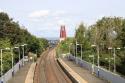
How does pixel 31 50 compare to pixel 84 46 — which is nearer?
pixel 84 46

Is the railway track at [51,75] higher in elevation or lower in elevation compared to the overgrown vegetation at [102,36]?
lower

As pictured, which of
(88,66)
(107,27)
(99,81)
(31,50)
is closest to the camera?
(99,81)

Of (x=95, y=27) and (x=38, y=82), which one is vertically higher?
(x=95, y=27)

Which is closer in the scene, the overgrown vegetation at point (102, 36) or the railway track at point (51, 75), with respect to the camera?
the railway track at point (51, 75)

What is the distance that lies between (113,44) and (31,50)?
37.9 meters

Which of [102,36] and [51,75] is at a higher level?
[102,36]

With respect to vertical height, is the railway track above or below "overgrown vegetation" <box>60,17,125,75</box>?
below

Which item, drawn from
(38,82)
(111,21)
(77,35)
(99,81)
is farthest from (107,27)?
(99,81)

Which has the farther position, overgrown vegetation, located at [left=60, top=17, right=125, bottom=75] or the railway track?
overgrown vegetation, located at [left=60, top=17, right=125, bottom=75]

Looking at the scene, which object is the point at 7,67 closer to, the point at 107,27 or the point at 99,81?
the point at 99,81

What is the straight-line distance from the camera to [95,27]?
4934 inches

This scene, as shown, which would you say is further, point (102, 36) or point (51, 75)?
point (102, 36)

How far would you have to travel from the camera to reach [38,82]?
63.1 metres

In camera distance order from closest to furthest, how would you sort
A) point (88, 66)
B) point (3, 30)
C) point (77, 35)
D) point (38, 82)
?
point (38, 82) < point (88, 66) < point (3, 30) < point (77, 35)
